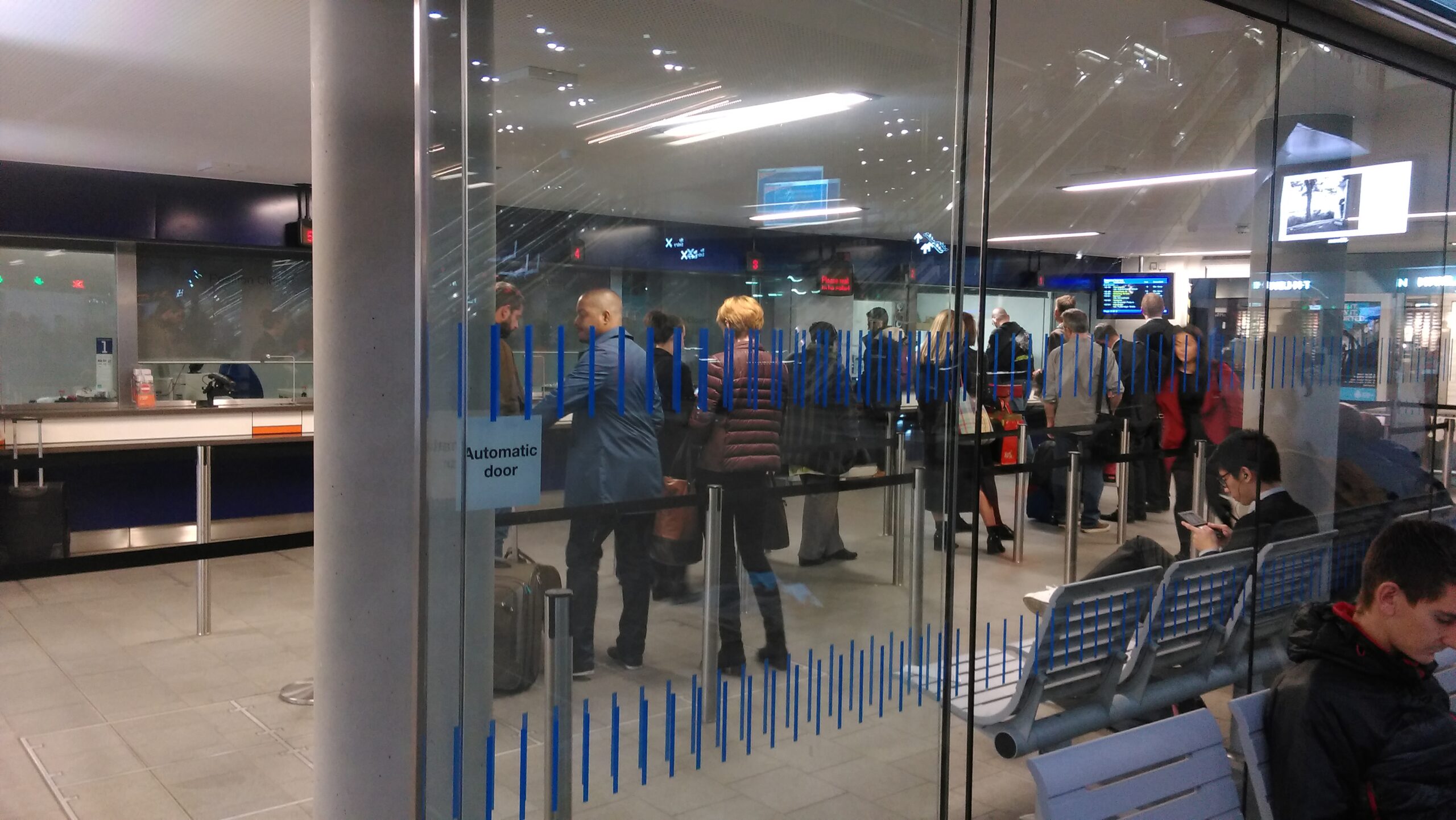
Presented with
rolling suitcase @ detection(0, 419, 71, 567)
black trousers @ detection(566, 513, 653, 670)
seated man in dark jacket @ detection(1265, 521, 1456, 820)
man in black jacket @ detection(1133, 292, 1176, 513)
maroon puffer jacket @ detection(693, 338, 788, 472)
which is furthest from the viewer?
rolling suitcase @ detection(0, 419, 71, 567)

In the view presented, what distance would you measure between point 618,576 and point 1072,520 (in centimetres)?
170

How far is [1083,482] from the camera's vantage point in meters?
3.47

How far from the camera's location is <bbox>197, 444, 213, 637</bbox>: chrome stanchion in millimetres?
5512

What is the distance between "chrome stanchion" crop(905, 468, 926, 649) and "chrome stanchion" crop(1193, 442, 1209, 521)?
4.21 feet

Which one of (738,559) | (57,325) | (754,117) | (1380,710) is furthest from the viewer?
(57,325)

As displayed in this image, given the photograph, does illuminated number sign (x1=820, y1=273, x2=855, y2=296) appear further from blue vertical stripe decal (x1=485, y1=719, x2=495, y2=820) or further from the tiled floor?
blue vertical stripe decal (x1=485, y1=719, x2=495, y2=820)

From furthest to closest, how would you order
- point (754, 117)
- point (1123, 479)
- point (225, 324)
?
point (225, 324) < point (1123, 479) < point (754, 117)

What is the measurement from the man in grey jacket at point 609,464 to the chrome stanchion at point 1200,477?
218 centimetres

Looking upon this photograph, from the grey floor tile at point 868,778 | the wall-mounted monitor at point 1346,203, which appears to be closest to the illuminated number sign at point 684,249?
the grey floor tile at point 868,778

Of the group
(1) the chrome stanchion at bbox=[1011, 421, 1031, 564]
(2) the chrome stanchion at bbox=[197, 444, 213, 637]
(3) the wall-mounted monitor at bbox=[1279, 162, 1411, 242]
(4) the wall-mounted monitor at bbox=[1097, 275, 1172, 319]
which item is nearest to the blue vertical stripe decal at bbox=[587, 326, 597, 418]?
(1) the chrome stanchion at bbox=[1011, 421, 1031, 564]

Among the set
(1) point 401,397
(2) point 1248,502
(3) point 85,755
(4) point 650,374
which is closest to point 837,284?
(4) point 650,374

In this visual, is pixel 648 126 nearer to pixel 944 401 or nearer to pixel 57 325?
pixel 944 401

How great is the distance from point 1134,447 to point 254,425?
278 inches

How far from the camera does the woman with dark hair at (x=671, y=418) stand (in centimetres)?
239
